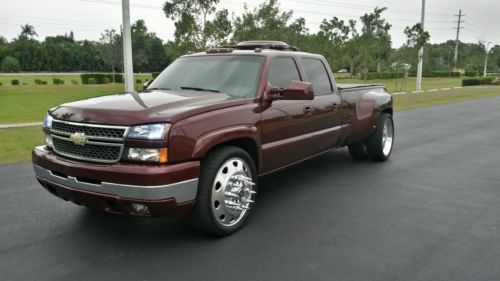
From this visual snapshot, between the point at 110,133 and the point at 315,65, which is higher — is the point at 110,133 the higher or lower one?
the lower one

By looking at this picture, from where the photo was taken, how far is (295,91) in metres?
4.60

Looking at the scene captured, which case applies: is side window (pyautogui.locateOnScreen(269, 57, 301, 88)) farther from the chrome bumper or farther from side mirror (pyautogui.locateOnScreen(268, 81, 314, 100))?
the chrome bumper

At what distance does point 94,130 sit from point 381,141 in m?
5.05

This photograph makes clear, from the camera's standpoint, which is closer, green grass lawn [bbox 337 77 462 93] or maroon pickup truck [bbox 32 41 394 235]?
maroon pickup truck [bbox 32 41 394 235]

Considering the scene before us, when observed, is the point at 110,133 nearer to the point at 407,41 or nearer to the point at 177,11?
the point at 177,11

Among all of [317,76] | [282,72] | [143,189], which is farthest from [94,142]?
[317,76]

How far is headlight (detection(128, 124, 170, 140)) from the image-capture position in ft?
11.8

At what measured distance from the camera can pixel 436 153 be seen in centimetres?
838

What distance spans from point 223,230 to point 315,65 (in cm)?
290

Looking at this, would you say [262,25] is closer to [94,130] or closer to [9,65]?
[94,130]

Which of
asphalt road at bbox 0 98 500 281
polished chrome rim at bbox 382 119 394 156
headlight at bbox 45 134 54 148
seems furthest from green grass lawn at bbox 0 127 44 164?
polished chrome rim at bbox 382 119 394 156

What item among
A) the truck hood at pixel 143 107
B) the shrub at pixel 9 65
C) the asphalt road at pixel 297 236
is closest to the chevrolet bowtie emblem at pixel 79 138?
the truck hood at pixel 143 107

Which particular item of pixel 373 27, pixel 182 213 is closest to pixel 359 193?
pixel 182 213

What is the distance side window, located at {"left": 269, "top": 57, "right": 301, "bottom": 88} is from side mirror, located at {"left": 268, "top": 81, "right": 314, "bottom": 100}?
25cm
